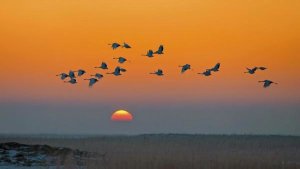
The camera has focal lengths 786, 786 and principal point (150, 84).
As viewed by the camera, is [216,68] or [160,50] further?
[216,68]

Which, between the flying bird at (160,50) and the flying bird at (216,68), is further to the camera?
the flying bird at (216,68)

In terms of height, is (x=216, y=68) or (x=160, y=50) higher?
(x=160, y=50)

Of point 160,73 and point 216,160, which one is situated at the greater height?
point 160,73

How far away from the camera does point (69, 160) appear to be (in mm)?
24656

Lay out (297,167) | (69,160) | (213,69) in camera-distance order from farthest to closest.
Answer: (213,69), (297,167), (69,160)

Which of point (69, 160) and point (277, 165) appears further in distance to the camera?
point (277, 165)

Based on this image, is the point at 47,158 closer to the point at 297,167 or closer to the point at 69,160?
the point at 69,160

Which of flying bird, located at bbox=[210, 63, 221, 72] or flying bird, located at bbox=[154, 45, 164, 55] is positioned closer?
flying bird, located at bbox=[154, 45, 164, 55]

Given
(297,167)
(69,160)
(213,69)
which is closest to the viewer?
(69,160)

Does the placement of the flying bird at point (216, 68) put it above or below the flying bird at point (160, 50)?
below

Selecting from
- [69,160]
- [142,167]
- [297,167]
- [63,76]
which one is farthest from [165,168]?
[63,76]

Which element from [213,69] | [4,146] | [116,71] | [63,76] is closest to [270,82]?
[213,69]

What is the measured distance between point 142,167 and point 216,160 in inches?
158

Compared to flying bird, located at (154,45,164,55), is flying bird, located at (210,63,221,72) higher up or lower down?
lower down
